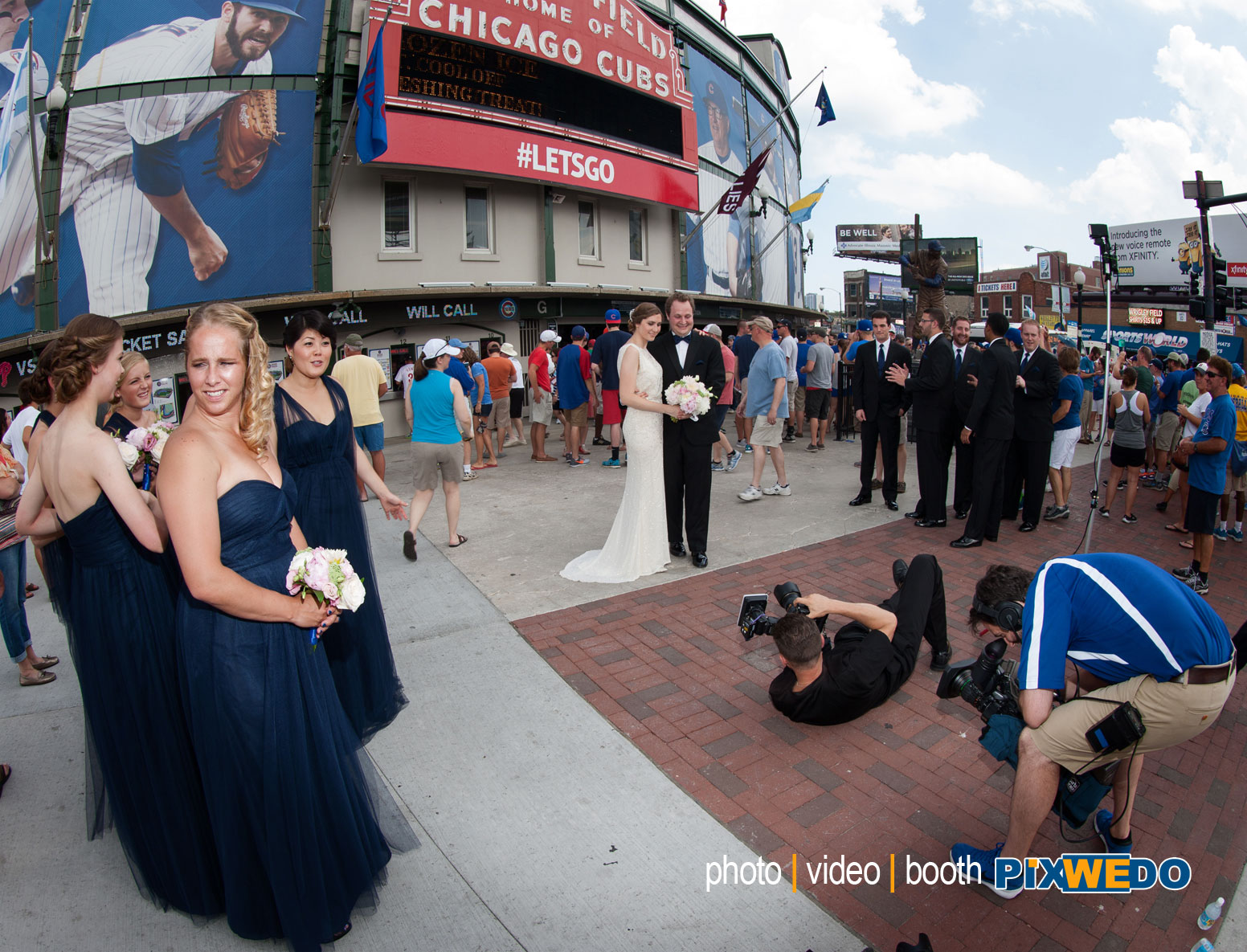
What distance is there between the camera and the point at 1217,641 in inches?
101

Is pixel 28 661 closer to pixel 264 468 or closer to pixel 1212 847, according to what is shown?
pixel 264 468

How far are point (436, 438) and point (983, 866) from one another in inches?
207

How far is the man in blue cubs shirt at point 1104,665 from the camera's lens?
2516mm

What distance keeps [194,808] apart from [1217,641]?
3640 mm

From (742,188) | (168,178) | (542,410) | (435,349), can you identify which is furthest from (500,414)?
(742,188)

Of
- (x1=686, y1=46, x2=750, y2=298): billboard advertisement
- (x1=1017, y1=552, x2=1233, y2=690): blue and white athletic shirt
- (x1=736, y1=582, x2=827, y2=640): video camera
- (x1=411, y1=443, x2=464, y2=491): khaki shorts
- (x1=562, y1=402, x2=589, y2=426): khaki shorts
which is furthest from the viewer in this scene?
(x1=686, y1=46, x2=750, y2=298): billboard advertisement

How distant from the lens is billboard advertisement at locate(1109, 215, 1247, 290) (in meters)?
35.9

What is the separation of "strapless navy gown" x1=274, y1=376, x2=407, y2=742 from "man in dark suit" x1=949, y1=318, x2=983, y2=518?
6045 millimetres

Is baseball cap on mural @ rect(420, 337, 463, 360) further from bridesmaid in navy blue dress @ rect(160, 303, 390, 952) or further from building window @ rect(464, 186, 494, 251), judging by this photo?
building window @ rect(464, 186, 494, 251)

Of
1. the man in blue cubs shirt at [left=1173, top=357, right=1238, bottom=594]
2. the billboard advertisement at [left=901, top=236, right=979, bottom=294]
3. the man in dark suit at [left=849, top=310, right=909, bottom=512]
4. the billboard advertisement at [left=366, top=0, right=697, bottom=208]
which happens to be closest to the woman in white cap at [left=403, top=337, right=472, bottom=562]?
the man in dark suit at [left=849, top=310, right=909, bottom=512]

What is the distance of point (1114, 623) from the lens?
256 cm

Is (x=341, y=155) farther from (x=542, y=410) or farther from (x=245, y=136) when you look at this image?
(x=542, y=410)

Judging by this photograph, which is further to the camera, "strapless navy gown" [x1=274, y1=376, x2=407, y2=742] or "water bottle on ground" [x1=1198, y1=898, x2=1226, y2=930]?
"strapless navy gown" [x1=274, y1=376, x2=407, y2=742]
